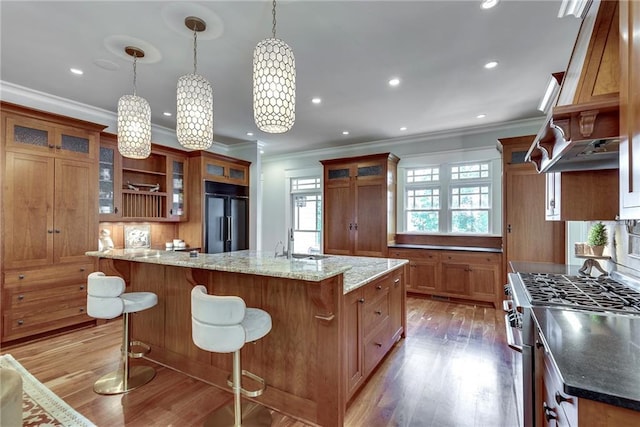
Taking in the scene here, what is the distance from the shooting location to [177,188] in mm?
4965

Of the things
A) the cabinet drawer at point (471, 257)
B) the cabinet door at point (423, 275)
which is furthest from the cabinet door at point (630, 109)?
the cabinet door at point (423, 275)

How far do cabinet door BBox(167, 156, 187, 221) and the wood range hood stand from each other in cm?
491

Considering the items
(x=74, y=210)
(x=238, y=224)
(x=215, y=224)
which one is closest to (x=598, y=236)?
(x=215, y=224)

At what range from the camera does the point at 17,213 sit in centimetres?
313

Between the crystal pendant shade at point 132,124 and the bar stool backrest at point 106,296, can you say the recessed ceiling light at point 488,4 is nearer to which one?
the crystal pendant shade at point 132,124

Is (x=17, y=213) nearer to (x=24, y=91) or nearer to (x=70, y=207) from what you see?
(x=70, y=207)

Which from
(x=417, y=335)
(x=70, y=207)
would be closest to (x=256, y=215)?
(x=70, y=207)

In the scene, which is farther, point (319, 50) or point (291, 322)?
point (319, 50)

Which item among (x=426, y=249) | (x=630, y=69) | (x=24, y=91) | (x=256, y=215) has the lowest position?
(x=426, y=249)

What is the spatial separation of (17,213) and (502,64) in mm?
5349

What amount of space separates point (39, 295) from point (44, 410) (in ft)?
6.01

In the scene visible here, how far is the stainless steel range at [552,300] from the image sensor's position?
1476mm

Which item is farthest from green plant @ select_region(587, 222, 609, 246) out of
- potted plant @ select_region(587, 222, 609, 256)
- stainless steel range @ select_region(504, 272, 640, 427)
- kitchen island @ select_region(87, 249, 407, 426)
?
kitchen island @ select_region(87, 249, 407, 426)

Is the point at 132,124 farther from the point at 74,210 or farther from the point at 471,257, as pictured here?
the point at 471,257
